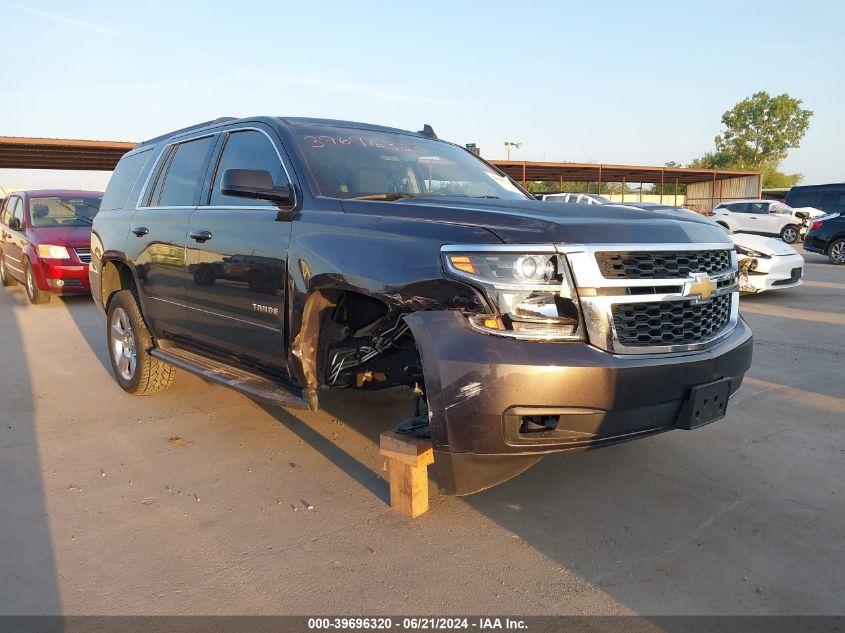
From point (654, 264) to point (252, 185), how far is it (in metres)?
2.01

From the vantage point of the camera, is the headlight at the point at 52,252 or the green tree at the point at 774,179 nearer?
the headlight at the point at 52,252

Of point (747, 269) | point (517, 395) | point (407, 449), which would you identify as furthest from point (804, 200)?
point (517, 395)

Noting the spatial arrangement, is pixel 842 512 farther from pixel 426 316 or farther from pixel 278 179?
pixel 278 179

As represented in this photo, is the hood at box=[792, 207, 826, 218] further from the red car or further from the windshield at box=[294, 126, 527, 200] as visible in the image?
→ the red car

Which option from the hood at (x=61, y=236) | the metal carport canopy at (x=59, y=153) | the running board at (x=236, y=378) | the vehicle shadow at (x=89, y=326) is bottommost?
the vehicle shadow at (x=89, y=326)

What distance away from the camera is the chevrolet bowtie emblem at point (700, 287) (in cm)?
278

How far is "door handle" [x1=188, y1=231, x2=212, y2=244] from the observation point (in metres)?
4.01

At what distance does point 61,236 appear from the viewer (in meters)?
9.84

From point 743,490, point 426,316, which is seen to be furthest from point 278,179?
point 743,490

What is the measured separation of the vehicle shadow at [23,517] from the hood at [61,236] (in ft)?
15.7

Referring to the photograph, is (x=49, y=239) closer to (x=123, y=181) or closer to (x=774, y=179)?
(x=123, y=181)

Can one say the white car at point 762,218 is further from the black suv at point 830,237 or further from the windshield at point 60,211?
the windshield at point 60,211

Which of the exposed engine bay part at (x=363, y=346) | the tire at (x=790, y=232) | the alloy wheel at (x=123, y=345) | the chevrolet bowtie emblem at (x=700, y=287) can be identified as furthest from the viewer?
the tire at (x=790, y=232)

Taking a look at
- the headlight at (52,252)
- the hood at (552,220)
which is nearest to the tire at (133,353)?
the hood at (552,220)
